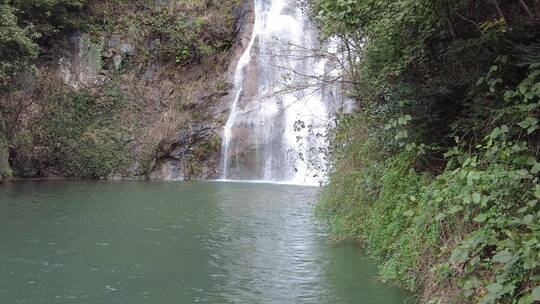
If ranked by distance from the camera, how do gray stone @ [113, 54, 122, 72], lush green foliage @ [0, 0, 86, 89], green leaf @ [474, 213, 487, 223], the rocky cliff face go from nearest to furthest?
green leaf @ [474, 213, 487, 223]
lush green foliage @ [0, 0, 86, 89]
the rocky cliff face
gray stone @ [113, 54, 122, 72]

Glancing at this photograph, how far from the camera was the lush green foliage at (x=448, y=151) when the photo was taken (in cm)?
422

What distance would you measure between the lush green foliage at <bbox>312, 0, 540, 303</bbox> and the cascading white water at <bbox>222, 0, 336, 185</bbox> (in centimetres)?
1190

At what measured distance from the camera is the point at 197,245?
352 inches

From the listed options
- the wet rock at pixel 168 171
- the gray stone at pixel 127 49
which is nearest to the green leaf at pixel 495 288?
the wet rock at pixel 168 171

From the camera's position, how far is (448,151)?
214 inches

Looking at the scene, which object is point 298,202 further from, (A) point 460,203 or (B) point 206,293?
(A) point 460,203

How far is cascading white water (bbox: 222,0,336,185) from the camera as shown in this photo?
66.1 ft

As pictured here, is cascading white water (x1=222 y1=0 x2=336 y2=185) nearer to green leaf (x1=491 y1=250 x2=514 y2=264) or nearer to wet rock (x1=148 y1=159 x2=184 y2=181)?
wet rock (x1=148 y1=159 x2=184 y2=181)

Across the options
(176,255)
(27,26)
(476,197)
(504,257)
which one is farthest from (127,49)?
(504,257)

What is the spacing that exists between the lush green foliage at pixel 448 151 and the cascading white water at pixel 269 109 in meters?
11.9

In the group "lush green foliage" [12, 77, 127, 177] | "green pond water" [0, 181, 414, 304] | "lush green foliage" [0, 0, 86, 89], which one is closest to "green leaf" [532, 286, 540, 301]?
"green pond water" [0, 181, 414, 304]

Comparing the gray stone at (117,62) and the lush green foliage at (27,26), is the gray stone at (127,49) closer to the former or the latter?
the gray stone at (117,62)

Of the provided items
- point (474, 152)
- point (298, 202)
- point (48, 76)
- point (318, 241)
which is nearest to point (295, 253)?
point (318, 241)

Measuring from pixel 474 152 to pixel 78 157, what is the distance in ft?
61.2
